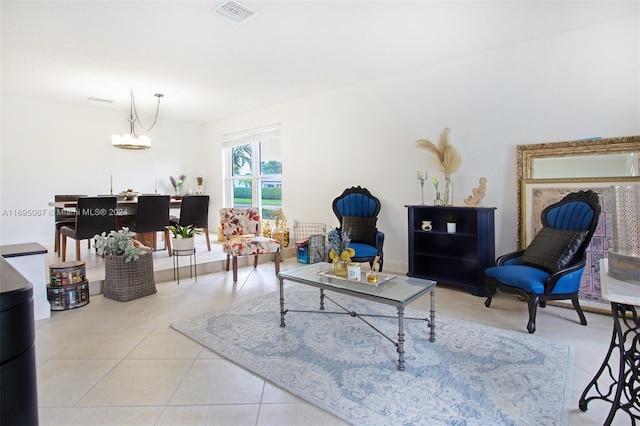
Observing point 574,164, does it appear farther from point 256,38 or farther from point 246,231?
point 246,231

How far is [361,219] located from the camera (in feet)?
14.1

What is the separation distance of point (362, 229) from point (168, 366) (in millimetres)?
2725

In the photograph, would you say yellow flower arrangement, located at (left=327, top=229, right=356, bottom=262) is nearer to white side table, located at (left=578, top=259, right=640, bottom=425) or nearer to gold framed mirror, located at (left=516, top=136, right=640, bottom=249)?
white side table, located at (left=578, top=259, right=640, bottom=425)

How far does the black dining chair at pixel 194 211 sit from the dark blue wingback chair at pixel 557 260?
155 inches

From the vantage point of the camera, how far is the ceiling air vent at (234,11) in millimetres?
2723

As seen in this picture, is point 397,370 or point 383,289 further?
point 383,289

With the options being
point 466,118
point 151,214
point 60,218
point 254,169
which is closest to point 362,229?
point 466,118

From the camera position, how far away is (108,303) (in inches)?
127

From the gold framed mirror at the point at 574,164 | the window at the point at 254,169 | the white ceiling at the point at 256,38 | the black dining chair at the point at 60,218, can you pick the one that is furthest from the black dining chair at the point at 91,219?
the gold framed mirror at the point at 574,164

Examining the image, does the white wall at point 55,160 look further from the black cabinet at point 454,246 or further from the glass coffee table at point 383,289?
the black cabinet at point 454,246

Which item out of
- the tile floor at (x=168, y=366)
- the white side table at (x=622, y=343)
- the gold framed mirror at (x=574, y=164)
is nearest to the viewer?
the white side table at (x=622, y=343)

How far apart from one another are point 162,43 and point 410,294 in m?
3.34

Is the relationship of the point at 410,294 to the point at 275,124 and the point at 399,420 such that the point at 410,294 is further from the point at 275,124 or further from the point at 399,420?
the point at 275,124

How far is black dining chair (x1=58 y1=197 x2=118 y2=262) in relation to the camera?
3.99 meters
